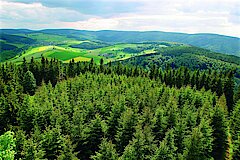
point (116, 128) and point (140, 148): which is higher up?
point (140, 148)

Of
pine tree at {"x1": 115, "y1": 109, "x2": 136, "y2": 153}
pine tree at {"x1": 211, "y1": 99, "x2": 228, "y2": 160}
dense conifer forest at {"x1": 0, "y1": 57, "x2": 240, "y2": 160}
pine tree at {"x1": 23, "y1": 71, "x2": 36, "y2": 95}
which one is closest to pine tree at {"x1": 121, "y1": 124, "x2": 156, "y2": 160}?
dense conifer forest at {"x1": 0, "y1": 57, "x2": 240, "y2": 160}

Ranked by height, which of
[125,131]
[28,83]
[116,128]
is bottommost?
[28,83]

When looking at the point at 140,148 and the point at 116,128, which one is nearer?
the point at 140,148

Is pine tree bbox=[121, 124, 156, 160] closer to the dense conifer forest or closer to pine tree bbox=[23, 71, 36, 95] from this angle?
the dense conifer forest

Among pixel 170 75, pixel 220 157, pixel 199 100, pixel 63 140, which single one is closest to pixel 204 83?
pixel 170 75

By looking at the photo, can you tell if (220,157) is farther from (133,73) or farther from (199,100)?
(133,73)


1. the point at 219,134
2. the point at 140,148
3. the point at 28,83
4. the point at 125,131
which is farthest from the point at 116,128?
the point at 28,83

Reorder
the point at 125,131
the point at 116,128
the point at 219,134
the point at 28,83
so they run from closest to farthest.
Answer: the point at 125,131, the point at 219,134, the point at 116,128, the point at 28,83

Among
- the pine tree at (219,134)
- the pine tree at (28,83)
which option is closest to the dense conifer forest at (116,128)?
the pine tree at (219,134)

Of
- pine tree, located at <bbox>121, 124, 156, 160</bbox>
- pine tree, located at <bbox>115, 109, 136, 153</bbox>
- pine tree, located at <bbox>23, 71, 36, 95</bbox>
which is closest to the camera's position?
pine tree, located at <bbox>121, 124, 156, 160</bbox>

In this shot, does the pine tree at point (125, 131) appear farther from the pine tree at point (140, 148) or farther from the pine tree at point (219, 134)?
the pine tree at point (219, 134)

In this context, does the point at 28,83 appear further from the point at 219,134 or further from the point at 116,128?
the point at 219,134
